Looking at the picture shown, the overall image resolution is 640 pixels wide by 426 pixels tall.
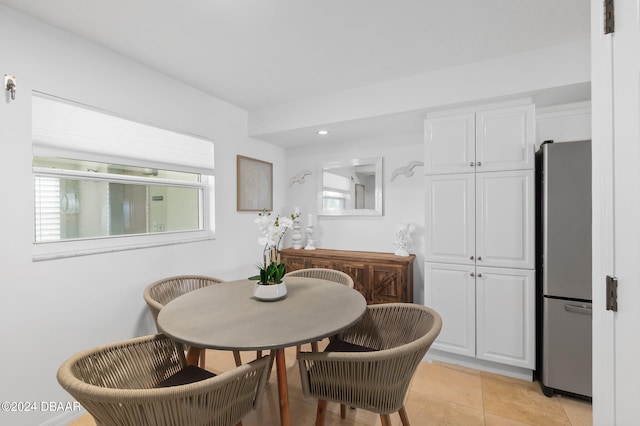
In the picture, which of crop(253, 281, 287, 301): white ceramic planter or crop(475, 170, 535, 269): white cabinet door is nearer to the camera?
crop(253, 281, 287, 301): white ceramic planter

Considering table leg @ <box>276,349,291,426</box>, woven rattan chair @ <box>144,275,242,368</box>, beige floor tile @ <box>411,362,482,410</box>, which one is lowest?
beige floor tile @ <box>411,362,482,410</box>

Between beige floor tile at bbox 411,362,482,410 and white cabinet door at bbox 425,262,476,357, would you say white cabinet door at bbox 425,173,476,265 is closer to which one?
white cabinet door at bbox 425,262,476,357

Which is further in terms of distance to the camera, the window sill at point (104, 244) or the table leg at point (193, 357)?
the window sill at point (104, 244)

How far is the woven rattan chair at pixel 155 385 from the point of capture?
3.10 feet

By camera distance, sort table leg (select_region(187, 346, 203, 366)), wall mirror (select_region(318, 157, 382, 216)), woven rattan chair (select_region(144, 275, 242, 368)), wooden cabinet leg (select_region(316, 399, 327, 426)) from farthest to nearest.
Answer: wall mirror (select_region(318, 157, 382, 216)) < woven rattan chair (select_region(144, 275, 242, 368)) < table leg (select_region(187, 346, 203, 366)) < wooden cabinet leg (select_region(316, 399, 327, 426))

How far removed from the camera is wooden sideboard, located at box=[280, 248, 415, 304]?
9.49 ft

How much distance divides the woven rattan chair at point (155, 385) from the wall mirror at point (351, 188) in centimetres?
256

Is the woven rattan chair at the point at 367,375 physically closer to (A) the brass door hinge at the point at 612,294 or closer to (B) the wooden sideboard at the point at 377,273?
(A) the brass door hinge at the point at 612,294

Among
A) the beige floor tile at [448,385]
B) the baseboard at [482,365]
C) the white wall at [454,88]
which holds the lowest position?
the beige floor tile at [448,385]

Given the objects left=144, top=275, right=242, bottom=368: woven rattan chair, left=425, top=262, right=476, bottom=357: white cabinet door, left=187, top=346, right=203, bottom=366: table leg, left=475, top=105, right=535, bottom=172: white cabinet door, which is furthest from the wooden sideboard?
left=187, top=346, right=203, bottom=366: table leg

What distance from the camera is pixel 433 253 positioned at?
2.65m

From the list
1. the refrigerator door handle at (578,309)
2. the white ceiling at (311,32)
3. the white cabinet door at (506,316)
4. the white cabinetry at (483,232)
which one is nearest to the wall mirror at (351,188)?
the white cabinetry at (483,232)

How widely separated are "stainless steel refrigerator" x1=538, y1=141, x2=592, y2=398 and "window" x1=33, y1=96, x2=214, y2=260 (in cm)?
293

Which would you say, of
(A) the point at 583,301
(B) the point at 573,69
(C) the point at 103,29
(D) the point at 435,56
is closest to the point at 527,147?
(B) the point at 573,69
